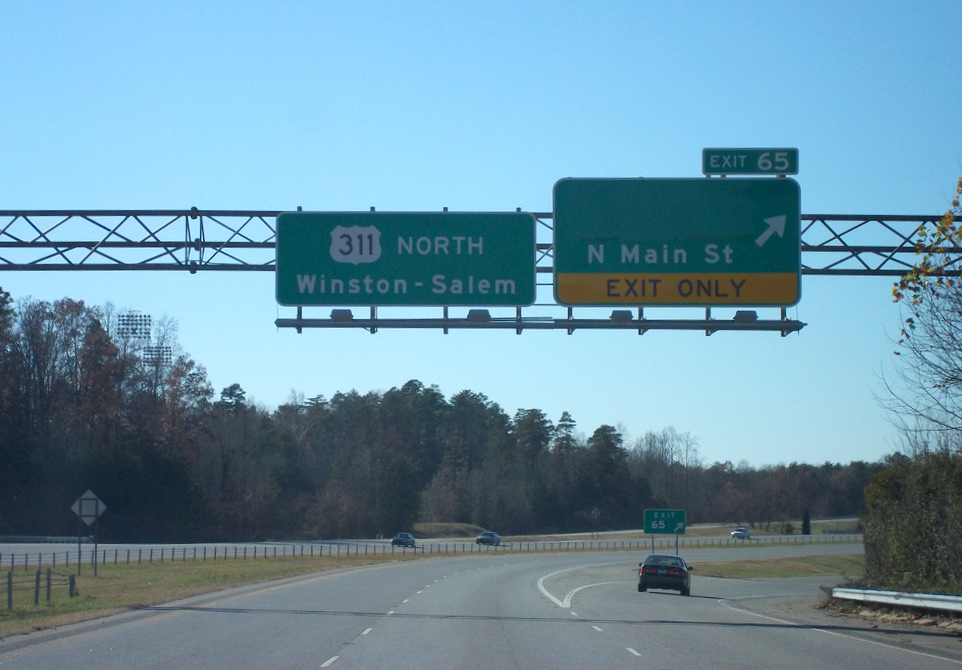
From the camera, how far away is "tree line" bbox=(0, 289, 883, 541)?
82.8 metres

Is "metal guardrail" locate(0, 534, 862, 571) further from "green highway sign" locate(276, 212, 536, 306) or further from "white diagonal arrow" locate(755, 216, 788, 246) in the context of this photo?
"white diagonal arrow" locate(755, 216, 788, 246)

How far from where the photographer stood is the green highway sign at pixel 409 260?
17.8 m

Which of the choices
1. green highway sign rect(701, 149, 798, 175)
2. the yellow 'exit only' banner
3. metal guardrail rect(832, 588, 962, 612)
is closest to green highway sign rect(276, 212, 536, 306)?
the yellow 'exit only' banner

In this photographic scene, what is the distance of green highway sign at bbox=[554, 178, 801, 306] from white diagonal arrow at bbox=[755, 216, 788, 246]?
0.06 ft

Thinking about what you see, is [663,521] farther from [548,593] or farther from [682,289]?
[682,289]

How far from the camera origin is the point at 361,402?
143 meters

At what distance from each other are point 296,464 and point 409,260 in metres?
101

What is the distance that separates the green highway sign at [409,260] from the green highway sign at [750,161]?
3.56 m

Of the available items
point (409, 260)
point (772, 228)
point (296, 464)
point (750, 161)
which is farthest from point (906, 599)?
point (296, 464)

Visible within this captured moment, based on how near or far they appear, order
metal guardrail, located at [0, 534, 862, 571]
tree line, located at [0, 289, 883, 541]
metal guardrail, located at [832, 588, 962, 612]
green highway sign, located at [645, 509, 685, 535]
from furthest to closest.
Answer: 1. tree line, located at [0, 289, 883, 541]
2. green highway sign, located at [645, 509, 685, 535]
3. metal guardrail, located at [0, 534, 862, 571]
4. metal guardrail, located at [832, 588, 962, 612]

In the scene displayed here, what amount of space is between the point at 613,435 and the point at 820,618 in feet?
402

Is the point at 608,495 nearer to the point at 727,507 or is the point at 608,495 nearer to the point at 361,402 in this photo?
the point at 727,507

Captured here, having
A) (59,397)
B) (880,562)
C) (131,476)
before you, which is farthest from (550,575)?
(59,397)

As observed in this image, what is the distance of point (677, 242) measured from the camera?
17641 mm
